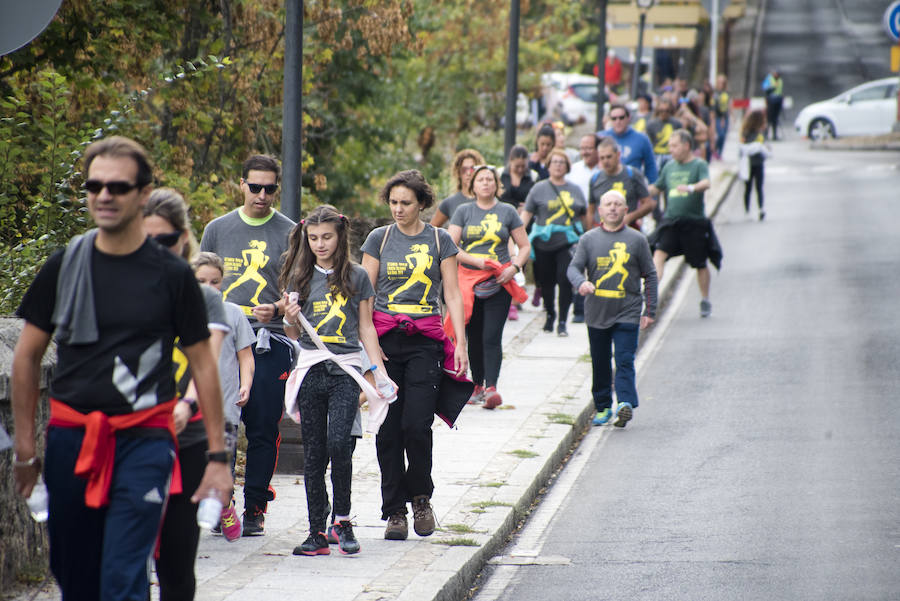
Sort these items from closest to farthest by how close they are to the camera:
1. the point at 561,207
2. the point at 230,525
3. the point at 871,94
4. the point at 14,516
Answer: the point at 14,516 → the point at 230,525 → the point at 561,207 → the point at 871,94

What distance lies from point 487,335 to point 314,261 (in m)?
4.08

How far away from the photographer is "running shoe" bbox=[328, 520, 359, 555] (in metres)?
7.04

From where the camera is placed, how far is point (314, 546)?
701cm

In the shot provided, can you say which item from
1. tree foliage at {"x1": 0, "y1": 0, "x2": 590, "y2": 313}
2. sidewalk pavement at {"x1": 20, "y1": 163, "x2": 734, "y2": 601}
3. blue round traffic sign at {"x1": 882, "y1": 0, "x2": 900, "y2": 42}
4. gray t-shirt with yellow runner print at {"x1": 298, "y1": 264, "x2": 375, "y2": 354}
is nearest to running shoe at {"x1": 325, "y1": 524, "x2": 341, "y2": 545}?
sidewalk pavement at {"x1": 20, "y1": 163, "x2": 734, "y2": 601}

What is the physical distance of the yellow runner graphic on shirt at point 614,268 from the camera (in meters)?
11.0

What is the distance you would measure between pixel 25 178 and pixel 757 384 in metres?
6.32

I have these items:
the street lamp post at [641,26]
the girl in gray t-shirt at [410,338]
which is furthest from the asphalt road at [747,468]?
the street lamp post at [641,26]

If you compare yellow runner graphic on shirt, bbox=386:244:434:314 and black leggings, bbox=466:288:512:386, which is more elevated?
Answer: yellow runner graphic on shirt, bbox=386:244:434:314

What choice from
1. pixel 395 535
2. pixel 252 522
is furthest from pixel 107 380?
pixel 395 535

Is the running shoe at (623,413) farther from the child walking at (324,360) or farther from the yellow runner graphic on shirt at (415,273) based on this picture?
the child walking at (324,360)

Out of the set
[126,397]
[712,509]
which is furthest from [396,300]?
[126,397]

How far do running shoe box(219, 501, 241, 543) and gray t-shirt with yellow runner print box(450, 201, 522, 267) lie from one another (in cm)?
421

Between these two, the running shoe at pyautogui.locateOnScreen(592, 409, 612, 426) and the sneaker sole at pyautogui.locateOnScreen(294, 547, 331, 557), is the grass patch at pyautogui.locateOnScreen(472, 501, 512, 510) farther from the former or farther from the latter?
the running shoe at pyautogui.locateOnScreen(592, 409, 612, 426)

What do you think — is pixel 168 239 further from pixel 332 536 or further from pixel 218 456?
pixel 332 536
